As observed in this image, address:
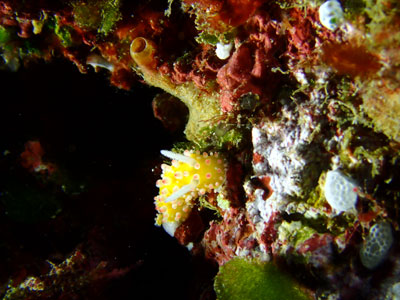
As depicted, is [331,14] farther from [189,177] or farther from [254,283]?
[254,283]

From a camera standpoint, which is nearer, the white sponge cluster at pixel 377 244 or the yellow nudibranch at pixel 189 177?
the white sponge cluster at pixel 377 244

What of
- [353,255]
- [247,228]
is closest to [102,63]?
[247,228]

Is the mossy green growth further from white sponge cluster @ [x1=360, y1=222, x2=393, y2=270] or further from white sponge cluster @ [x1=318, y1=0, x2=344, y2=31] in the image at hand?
white sponge cluster @ [x1=318, y1=0, x2=344, y2=31]

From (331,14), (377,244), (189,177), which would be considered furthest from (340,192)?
(189,177)

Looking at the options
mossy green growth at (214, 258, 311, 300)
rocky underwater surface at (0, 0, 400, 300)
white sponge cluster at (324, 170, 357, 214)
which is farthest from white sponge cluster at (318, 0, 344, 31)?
mossy green growth at (214, 258, 311, 300)

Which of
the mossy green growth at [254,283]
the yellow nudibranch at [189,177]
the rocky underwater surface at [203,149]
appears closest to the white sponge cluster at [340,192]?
the rocky underwater surface at [203,149]

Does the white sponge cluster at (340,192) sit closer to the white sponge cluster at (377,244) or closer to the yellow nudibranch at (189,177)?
the white sponge cluster at (377,244)
